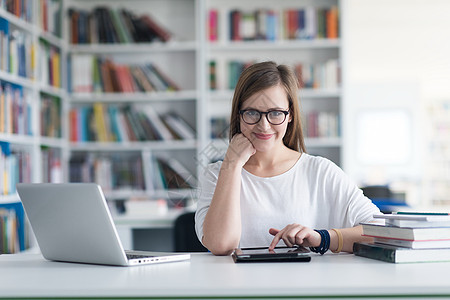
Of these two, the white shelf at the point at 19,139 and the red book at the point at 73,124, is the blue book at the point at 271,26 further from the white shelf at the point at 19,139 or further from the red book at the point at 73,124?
the white shelf at the point at 19,139

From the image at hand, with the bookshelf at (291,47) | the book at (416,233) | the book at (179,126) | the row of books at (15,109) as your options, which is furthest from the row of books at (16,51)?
the book at (416,233)

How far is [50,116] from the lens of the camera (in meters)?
4.06

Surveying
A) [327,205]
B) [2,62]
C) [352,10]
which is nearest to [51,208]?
[327,205]

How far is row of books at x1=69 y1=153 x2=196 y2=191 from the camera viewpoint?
439 cm

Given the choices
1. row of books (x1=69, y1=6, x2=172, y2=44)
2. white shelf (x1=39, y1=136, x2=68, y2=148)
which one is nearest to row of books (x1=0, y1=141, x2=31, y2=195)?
white shelf (x1=39, y1=136, x2=68, y2=148)

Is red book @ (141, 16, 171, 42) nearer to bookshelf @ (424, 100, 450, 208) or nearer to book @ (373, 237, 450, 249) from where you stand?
book @ (373, 237, 450, 249)

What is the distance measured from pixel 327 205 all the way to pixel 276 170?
18 centimetres

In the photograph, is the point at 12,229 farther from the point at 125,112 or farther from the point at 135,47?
the point at 135,47

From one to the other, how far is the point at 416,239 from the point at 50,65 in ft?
10.8

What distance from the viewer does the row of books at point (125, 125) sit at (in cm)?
441

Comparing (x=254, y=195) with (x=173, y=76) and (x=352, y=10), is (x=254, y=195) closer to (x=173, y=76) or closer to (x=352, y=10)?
(x=173, y=76)

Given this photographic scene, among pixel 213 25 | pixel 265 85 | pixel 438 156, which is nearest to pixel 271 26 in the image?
pixel 213 25

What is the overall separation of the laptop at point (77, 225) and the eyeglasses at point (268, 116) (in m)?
0.44

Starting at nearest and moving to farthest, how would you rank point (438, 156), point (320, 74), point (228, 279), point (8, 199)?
point (228, 279)
point (8, 199)
point (320, 74)
point (438, 156)
